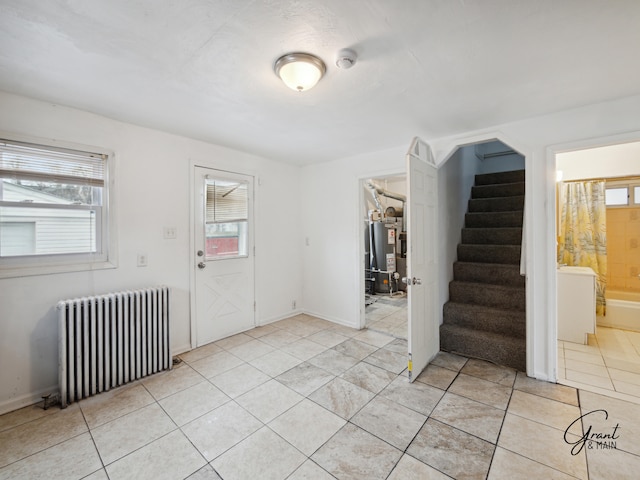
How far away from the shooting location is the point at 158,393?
2303 mm

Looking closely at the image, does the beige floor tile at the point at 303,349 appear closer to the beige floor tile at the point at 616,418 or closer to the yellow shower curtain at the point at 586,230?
the beige floor tile at the point at 616,418

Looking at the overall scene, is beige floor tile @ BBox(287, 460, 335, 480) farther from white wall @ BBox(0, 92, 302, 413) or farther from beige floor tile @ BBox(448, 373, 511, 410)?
white wall @ BBox(0, 92, 302, 413)

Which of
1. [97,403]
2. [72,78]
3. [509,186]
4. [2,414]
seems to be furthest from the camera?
[509,186]

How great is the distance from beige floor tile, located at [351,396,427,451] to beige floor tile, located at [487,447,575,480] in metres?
0.46

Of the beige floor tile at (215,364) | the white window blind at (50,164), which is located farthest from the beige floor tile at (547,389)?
the white window blind at (50,164)

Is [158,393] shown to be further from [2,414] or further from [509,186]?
[509,186]

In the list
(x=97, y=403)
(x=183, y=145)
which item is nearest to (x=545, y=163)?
(x=183, y=145)

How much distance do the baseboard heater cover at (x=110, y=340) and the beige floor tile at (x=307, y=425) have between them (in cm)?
146

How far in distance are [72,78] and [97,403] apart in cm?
245

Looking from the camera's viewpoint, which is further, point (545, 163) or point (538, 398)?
point (545, 163)

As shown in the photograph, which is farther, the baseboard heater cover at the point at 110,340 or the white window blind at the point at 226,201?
the white window blind at the point at 226,201

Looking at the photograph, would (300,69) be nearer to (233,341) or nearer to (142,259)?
Result: (142,259)

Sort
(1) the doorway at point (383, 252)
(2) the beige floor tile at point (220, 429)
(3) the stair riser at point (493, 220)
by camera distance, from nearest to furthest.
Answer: (2) the beige floor tile at point (220, 429) < (3) the stair riser at point (493, 220) < (1) the doorway at point (383, 252)

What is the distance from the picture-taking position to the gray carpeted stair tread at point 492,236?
12.0ft
